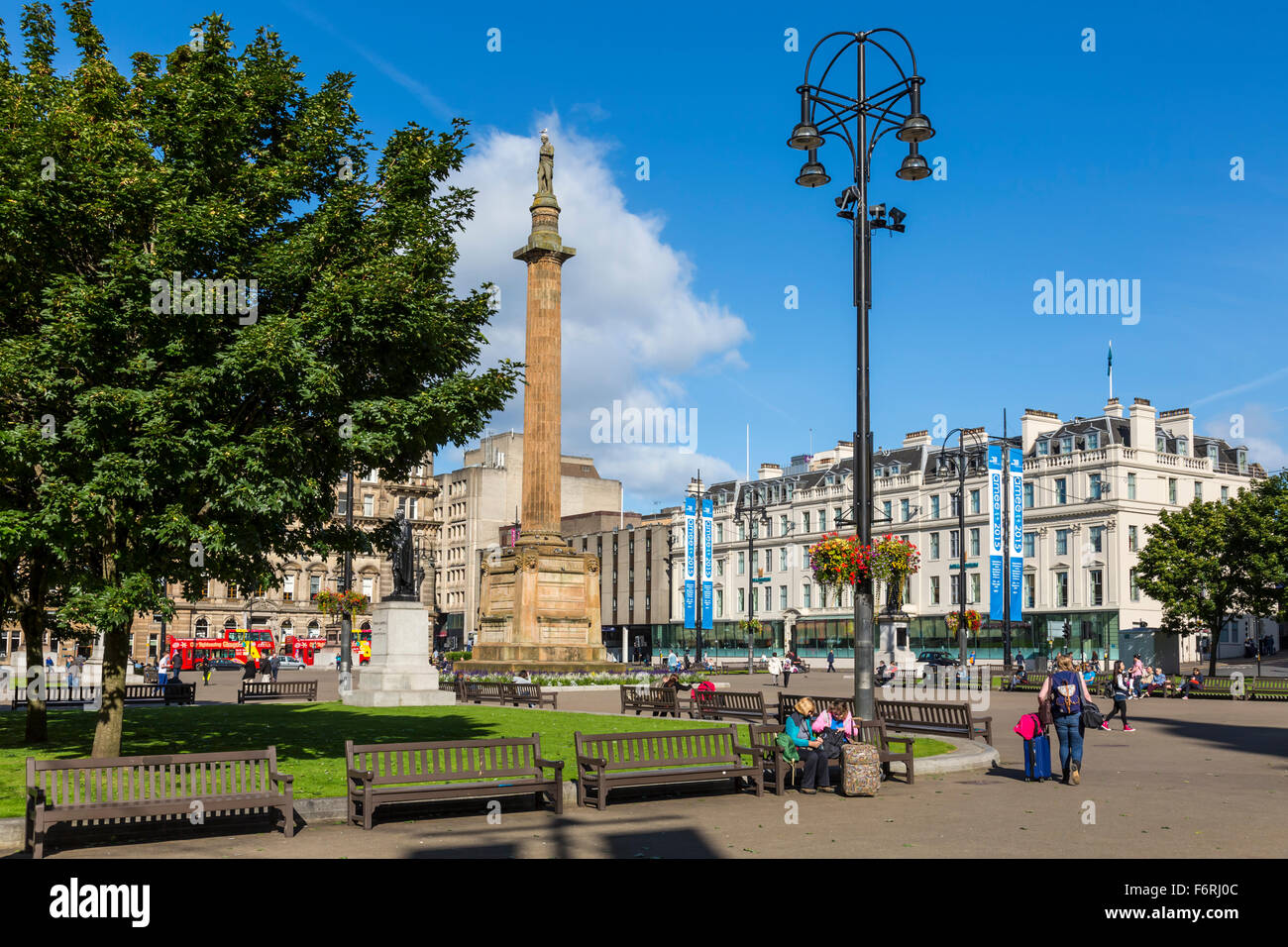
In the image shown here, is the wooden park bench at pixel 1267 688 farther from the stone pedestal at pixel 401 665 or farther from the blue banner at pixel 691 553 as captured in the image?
the blue banner at pixel 691 553

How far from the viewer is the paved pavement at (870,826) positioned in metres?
10.3

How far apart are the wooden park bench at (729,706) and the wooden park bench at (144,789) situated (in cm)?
1216

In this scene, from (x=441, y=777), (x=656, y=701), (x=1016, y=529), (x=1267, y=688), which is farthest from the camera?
A: (x=1016, y=529)

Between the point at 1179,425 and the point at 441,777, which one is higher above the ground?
the point at 1179,425

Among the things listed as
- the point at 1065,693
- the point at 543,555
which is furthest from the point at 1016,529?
the point at 1065,693

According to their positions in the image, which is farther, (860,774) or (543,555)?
(543,555)

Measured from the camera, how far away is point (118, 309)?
13234 mm

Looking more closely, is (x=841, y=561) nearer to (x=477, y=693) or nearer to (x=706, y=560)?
(x=477, y=693)

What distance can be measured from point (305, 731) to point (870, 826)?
13.5 metres

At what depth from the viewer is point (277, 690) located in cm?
3531

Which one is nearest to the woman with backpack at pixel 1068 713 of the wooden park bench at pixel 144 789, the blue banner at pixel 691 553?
the wooden park bench at pixel 144 789

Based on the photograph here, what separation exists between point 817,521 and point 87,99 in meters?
76.6

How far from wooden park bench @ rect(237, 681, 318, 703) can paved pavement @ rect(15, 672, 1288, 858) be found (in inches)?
902
